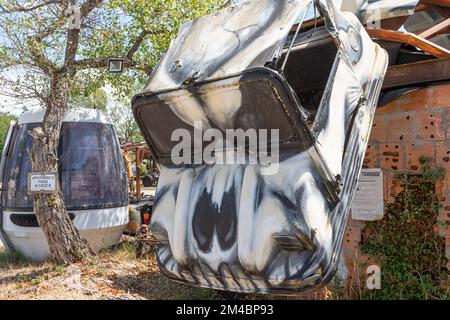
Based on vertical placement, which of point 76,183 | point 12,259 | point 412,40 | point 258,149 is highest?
point 412,40

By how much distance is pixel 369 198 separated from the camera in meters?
4.81

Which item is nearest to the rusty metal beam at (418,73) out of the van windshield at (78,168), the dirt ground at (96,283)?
the dirt ground at (96,283)

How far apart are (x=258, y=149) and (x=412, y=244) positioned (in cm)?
237

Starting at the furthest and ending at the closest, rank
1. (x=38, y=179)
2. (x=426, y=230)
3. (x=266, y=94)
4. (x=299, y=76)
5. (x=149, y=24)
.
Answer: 1. (x=149, y=24)
2. (x=38, y=179)
3. (x=299, y=76)
4. (x=426, y=230)
5. (x=266, y=94)

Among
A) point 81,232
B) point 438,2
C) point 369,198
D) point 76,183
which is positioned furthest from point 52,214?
point 438,2

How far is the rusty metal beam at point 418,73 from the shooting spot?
4.23 meters

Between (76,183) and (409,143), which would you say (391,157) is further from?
(76,183)

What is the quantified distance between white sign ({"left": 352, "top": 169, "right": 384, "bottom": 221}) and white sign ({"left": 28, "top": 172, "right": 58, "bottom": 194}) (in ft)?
13.5

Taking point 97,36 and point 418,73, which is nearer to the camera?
point 418,73

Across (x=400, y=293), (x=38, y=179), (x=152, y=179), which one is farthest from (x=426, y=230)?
(x=152, y=179)

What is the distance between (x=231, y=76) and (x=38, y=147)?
4.11 meters

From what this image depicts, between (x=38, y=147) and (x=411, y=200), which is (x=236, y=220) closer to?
(x=411, y=200)

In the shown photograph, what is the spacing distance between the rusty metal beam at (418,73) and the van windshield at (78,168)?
4904mm
